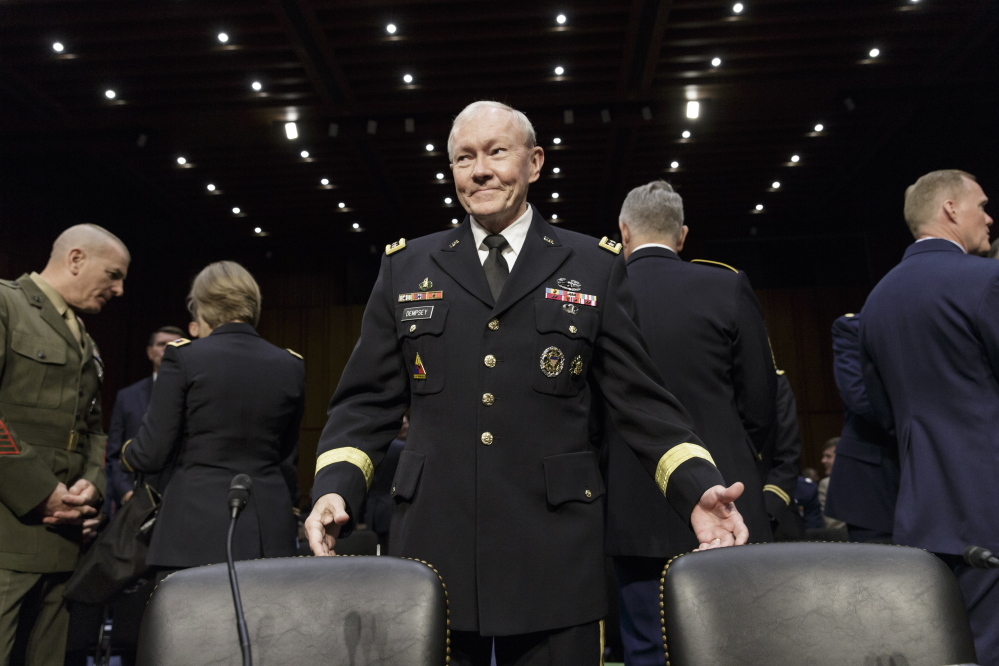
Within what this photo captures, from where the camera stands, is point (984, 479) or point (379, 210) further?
point (379, 210)

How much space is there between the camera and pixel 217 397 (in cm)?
239

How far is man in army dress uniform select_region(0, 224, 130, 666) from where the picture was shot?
2154 millimetres

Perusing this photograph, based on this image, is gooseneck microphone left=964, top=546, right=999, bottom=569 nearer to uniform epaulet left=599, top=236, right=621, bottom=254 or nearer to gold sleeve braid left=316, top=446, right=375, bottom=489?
uniform epaulet left=599, top=236, right=621, bottom=254

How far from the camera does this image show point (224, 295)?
8.35 feet

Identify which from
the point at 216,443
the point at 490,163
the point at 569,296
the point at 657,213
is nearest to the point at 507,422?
the point at 569,296

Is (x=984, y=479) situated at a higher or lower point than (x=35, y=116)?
lower

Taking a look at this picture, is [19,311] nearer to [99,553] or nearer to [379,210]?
[99,553]

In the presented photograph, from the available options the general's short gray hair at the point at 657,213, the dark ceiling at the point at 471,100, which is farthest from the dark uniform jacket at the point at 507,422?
the dark ceiling at the point at 471,100

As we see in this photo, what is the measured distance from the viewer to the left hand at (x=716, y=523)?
126 centimetres

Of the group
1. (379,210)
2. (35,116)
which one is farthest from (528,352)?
(379,210)

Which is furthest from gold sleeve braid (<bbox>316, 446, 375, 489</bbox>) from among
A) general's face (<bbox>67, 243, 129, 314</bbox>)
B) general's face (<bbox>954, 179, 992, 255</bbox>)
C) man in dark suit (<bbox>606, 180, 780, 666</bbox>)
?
general's face (<bbox>954, 179, 992, 255</bbox>)

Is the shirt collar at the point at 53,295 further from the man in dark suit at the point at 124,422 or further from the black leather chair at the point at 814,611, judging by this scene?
the black leather chair at the point at 814,611

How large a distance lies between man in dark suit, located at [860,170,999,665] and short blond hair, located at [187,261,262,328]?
1.95 m

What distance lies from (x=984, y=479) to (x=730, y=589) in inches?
52.0
